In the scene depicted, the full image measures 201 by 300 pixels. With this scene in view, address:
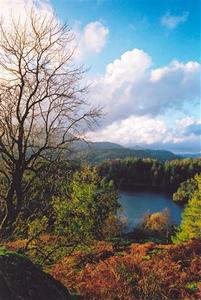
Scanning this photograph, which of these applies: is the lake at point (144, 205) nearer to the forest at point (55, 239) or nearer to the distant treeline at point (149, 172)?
the distant treeline at point (149, 172)

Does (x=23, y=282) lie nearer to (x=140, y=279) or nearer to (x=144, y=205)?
(x=140, y=279)

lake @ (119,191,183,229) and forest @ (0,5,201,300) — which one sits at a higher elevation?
forest @ (0,5,201,300)

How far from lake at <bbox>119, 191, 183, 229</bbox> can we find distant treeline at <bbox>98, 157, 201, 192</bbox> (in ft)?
76.8

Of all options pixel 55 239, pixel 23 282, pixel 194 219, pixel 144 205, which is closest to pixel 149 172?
pixel 144 205

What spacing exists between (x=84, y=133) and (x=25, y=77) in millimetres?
3582

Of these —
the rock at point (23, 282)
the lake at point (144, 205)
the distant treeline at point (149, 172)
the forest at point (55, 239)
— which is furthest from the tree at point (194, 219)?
the distant treeline at point (149, 172)

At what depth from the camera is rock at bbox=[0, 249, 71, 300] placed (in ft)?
27.5

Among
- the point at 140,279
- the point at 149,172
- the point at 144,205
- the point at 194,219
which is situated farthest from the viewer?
the point at 149,172

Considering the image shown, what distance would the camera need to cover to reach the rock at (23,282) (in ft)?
27.5

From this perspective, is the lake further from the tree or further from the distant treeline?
the tree

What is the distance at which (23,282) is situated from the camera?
8.72 meters

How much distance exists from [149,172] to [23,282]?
605ft

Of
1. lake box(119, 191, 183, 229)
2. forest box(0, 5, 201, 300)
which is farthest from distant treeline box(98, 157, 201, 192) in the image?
forest box(0, 5, 201, 300)

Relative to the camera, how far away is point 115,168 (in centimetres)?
19262
